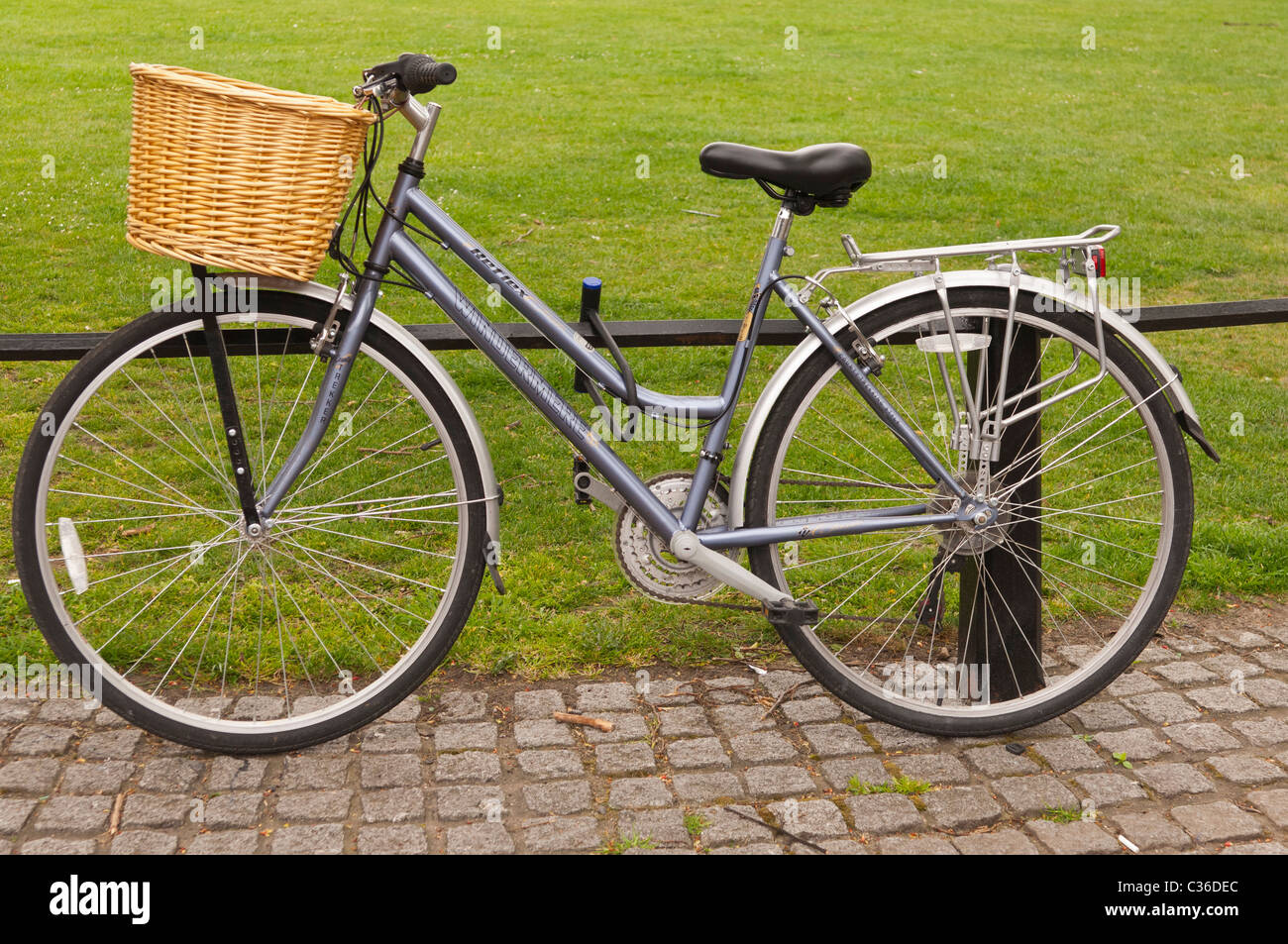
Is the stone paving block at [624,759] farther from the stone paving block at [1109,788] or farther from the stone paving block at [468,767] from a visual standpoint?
the stone paving block at [1109,788]

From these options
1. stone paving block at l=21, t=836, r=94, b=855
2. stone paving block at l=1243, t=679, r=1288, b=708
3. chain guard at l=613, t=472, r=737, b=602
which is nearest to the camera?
stone paving block at l=21, t=836, r=94, b=855

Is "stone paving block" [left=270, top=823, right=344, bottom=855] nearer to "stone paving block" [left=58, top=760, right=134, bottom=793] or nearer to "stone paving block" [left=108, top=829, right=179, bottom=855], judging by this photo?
"stone paving block" [left=108, top=829, right=179, bottom=855]

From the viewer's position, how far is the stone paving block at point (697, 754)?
3.57m

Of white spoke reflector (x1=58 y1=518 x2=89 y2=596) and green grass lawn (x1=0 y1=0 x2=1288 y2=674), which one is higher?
green grass lawn (x1=0 y1=0 x2=1288 y2=674)

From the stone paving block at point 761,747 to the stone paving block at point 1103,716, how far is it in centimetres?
87

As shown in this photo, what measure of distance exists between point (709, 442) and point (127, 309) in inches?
194

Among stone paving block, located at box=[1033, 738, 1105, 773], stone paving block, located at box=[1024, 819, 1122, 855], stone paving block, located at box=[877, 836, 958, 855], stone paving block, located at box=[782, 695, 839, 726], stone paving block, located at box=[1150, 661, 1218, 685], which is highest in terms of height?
stone paving block, located at box=[1150, 661, 1218, 685]

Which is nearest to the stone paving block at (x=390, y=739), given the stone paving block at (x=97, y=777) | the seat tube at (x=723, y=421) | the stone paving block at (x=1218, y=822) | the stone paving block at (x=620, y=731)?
the stone paving block at (x=620, y=731)

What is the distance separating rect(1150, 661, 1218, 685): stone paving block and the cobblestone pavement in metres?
0.03

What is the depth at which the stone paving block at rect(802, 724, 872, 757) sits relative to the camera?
364 cm

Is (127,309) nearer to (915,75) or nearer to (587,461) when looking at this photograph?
(587,461)

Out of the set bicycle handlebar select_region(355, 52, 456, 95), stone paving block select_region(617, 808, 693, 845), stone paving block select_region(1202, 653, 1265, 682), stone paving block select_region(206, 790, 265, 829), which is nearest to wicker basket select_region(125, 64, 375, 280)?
bicycle handlebar select_region(355, 52, 456, 95)

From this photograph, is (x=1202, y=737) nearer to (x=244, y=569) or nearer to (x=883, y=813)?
(x=883, y=813)
